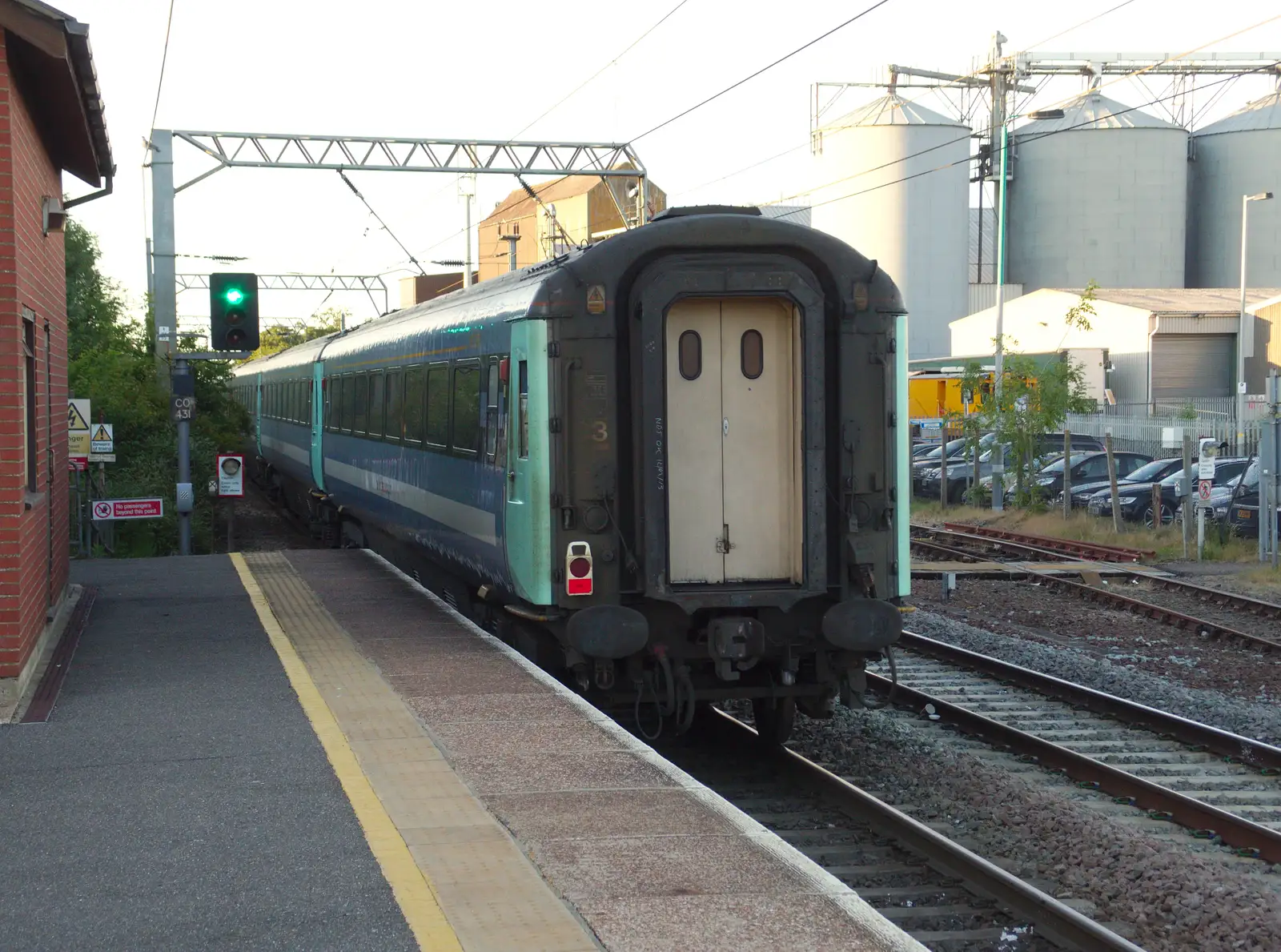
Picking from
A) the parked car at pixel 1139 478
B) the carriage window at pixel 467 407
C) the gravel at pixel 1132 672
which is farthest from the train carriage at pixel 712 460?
the parked car at pixel 1139 478

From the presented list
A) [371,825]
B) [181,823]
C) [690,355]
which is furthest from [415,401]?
[371,825]

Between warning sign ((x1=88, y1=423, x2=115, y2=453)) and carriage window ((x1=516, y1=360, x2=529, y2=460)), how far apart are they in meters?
13.0

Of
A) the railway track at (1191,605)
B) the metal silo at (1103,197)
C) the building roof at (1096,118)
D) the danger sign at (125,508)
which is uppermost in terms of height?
the building roof at (1096,118)

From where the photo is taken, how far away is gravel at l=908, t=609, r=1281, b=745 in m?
11.0

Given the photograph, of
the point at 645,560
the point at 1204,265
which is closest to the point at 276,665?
the point at 645,560

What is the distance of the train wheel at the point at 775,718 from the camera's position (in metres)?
9.47

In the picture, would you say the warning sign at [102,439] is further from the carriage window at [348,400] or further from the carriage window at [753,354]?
the carriage window at [753,354]

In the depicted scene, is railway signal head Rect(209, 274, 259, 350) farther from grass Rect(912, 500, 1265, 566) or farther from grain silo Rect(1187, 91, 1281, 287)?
grain silo Rect(1187, 91, 1281, 287)

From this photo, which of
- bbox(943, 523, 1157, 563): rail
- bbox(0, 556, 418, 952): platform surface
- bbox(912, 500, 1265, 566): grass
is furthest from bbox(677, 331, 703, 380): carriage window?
bbox(943, 523, 1157, 563): rail

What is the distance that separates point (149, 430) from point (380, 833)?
2053 centimetres

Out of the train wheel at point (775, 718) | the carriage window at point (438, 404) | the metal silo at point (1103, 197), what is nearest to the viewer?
the train wheel at point (775, 718)

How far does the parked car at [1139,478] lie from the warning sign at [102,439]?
1738 centimetres

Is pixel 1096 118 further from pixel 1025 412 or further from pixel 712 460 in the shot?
pixel 712 460

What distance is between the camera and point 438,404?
12.4m
